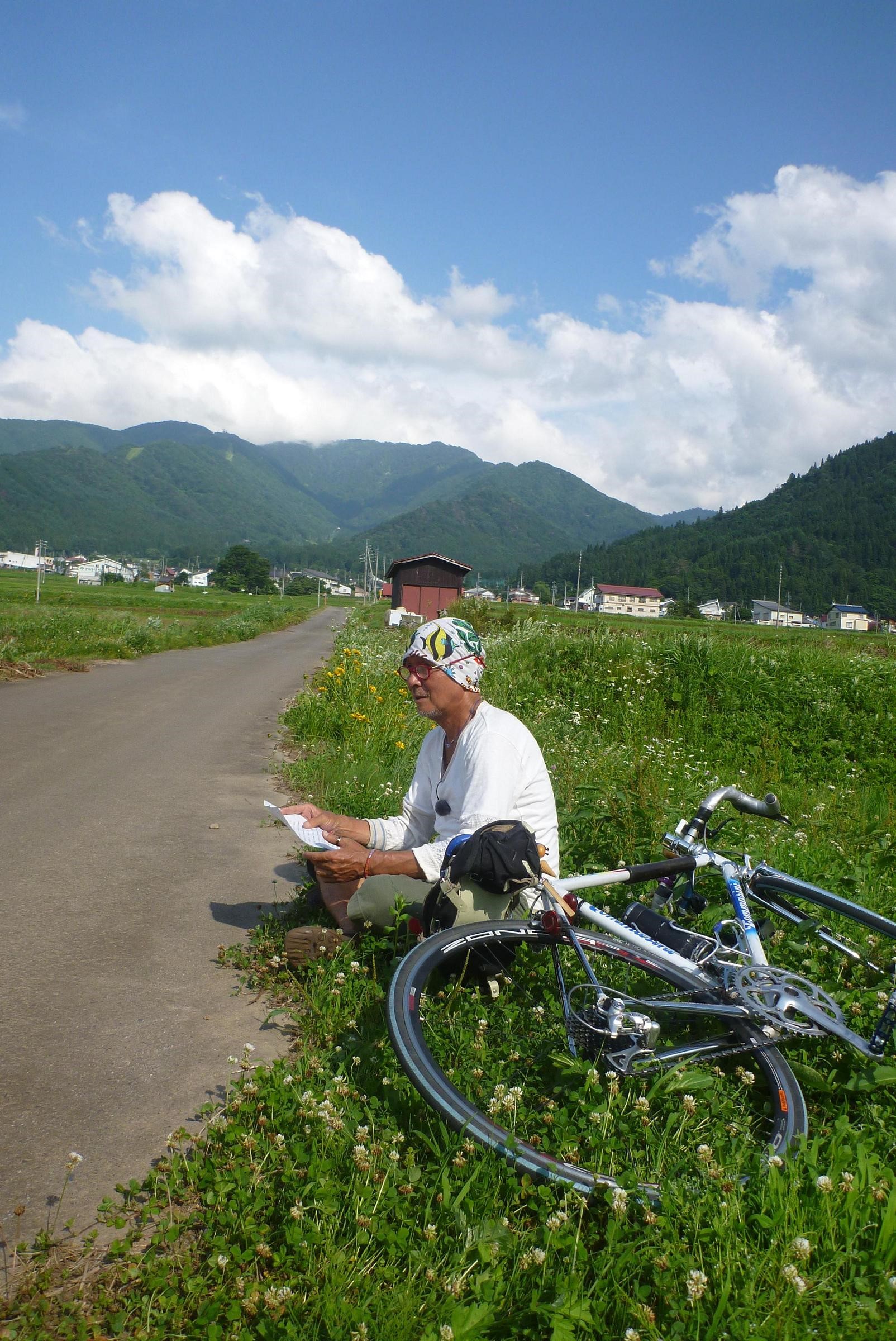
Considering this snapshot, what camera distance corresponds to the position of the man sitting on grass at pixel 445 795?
11.9 feet

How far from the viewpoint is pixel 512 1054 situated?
3.08 metres

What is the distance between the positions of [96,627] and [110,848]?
Result: 67.9 feet

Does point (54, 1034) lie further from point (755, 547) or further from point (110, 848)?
point (755, 547)

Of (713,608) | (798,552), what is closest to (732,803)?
(713,608)

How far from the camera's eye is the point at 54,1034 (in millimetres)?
3447

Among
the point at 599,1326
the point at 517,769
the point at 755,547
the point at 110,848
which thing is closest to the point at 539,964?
the point at 517,769

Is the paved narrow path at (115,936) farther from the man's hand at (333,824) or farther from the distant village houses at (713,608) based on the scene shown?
the distant village houses at (713,608)

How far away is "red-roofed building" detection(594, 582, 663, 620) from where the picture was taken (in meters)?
135

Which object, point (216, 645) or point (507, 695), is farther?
point (216, 645)

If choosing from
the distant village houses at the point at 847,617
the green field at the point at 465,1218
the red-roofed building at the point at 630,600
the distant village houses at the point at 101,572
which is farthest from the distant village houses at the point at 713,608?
the green field at the point at 465,1218

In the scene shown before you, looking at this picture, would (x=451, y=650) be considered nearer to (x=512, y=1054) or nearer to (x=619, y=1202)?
(x=512, y=1054)

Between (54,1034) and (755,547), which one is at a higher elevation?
(755,547)

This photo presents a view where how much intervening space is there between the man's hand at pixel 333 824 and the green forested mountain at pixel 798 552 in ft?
434

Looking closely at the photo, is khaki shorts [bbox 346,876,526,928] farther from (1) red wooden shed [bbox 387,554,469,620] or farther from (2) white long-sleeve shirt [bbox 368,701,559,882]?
(1) red wooden shed [bbox 387,554,469,620]
